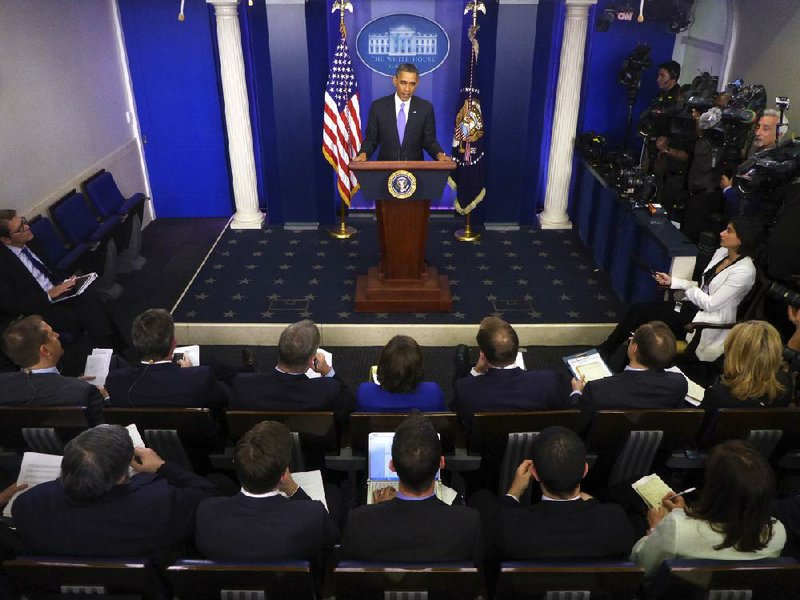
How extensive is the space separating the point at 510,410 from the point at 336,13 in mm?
5195

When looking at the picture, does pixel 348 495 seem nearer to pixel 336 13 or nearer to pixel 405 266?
pixel 405 266

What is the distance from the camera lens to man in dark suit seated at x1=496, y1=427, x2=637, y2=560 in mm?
2074

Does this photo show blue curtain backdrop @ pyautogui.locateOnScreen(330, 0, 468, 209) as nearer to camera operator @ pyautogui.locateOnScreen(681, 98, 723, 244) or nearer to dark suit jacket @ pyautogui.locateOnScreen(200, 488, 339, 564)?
camera operator @ pyautogui.locateOnScreen(681, 98, 723, 244)

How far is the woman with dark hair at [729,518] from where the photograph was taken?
200 centimetres

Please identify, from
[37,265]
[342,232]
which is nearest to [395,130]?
[342,232]

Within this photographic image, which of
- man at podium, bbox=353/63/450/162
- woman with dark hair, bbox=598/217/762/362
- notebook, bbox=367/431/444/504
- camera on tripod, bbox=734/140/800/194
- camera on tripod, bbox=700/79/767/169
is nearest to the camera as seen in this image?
notebook, bbox=367/431/444/504

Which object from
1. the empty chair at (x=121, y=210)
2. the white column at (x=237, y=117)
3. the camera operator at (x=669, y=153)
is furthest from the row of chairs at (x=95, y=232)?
the camera operator at (x=669, y=153)

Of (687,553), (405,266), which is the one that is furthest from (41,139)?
(687,553)

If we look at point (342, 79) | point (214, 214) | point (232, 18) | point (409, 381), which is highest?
point (232, 18)

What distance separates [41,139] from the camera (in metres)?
5.53

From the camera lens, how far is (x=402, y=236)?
511 centimetres

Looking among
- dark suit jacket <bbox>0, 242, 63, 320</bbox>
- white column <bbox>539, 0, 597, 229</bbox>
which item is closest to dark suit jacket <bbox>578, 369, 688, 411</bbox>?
dark suit jacket <bbox>0, 242, 63, 320</bbox>

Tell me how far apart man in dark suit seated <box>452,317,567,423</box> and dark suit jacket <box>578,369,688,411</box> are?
181 mm

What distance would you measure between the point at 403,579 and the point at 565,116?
5922 mm
